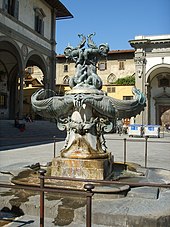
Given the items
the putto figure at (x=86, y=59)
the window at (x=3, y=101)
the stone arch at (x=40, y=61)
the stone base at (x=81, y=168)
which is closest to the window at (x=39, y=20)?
the stone arch at (x=40, y=61)

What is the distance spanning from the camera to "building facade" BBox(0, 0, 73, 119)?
76.8 feet

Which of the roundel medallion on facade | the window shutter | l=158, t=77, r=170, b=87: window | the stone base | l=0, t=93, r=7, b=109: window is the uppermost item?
the window shutter

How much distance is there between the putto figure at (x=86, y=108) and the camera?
17.6 feet

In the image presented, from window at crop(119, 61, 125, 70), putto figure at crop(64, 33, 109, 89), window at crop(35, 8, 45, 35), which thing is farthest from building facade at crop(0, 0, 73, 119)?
putto figure at crop(64, 33, 109, 89)

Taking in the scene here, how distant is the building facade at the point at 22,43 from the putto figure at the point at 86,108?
1754 centimetres

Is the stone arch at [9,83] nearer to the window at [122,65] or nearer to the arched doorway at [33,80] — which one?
the arched doorway at [33,80]

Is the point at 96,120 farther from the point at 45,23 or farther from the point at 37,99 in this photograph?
the point at 45,23

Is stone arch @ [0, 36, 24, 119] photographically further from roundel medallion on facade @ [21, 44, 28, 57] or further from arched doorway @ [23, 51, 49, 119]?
roundel medallion on facade @ [21, 44, 28, 57]

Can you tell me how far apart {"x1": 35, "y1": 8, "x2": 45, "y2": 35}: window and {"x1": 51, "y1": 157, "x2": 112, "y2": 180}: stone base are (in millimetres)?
24395

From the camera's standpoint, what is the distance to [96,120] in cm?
556

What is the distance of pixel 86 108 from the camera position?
17.8ft

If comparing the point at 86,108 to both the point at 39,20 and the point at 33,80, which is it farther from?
the point at 33,80

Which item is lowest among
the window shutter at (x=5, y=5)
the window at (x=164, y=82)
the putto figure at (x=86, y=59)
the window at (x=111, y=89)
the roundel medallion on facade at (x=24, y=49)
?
the putto figure at (x=86, y=59)

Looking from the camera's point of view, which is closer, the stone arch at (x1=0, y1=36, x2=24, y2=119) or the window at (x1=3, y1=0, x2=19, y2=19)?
the window at (x1=3, y1=0, x2=19, y2=19)
